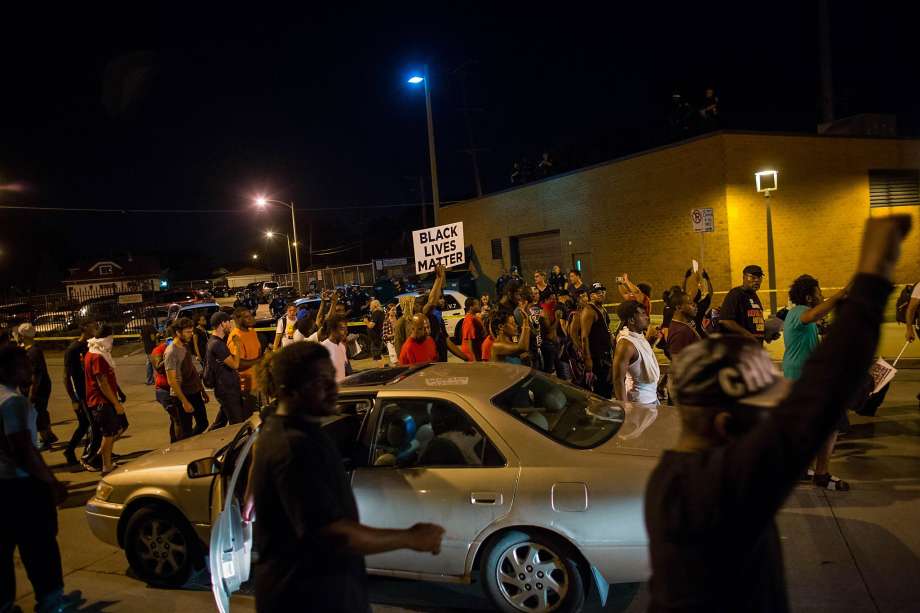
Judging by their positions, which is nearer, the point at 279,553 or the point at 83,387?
the point at 279,553

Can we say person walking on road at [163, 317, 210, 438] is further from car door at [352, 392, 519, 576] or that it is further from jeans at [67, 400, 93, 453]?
car door at [352, 392, 519, 576]

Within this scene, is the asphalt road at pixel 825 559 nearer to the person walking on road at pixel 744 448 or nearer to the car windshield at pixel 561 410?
the car windshield at pixel 561 410

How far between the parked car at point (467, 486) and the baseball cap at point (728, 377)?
7.58ft

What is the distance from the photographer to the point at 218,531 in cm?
350

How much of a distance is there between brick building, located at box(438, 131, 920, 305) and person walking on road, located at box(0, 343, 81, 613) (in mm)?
15063

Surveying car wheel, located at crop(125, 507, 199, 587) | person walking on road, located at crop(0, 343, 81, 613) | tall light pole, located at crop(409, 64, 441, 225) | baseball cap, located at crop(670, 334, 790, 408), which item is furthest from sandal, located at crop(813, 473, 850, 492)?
tall light pole, located at crop(409, 64, 441, 225)

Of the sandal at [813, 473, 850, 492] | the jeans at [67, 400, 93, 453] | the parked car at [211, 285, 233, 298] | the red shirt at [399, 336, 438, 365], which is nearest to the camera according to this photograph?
the sandal at [813, 473, 850, 492]

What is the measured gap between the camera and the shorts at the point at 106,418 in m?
7.75

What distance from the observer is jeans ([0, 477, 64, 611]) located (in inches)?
167

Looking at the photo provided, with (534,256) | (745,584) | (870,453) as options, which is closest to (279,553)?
(745,584)

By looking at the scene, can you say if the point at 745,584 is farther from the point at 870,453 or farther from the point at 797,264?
the point at 797,264

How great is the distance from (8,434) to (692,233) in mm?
18471

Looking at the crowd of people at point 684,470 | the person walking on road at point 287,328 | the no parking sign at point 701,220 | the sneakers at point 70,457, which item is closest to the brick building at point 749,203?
the no parking sign at point 701,220

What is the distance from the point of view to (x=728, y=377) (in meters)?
1.58
